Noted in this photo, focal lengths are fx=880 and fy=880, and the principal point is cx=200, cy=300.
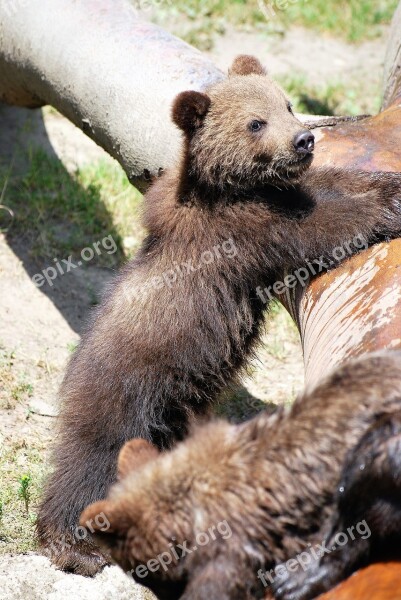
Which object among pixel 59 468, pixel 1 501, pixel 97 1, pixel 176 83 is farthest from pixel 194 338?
pixel 97 1

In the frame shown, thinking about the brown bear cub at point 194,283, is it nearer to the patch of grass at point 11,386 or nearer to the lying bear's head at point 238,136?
the lying bear's head at point 238,136

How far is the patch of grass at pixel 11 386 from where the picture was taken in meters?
6.12

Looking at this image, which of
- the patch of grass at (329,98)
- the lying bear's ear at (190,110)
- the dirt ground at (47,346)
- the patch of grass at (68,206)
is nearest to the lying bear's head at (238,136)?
the lying bear's ear at (190,110)

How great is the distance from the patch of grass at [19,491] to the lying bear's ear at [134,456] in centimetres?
214

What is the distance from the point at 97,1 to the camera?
6590mm

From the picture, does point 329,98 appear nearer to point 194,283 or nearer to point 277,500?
point 194,283

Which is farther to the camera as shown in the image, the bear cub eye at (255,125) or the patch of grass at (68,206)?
the patch of grass at (68,206)

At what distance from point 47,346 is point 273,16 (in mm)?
6342

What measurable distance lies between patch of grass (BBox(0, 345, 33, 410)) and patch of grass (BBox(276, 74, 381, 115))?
5075 millimetres

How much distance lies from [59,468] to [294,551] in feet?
8.12

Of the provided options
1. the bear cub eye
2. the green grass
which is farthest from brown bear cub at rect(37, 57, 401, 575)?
the green grass

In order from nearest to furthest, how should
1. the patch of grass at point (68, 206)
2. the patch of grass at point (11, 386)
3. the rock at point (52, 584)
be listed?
the rock at point (52, 584), the patch of grass at point (11, 386), the patch of grass at point (68, 206)

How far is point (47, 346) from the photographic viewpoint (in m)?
6.79

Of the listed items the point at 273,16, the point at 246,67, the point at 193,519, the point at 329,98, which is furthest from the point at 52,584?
the point at 273,16
